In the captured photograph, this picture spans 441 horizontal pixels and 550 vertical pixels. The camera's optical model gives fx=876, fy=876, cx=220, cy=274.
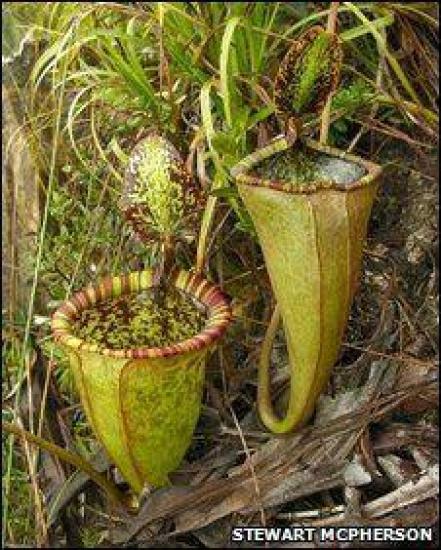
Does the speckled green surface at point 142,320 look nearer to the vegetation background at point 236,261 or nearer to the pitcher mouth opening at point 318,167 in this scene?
the vegetation background at point 236,261

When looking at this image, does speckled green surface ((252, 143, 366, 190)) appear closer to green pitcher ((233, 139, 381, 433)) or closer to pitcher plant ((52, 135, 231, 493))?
green pitcher ((233, 139, 381, 433))

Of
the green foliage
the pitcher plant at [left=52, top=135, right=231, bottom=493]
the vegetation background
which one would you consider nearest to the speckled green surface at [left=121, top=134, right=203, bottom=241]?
the pitcher plant at [left=52, top=135, right=231, bottom=493]

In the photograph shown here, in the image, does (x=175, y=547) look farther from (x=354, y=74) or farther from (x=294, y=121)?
(x=354, y=74)

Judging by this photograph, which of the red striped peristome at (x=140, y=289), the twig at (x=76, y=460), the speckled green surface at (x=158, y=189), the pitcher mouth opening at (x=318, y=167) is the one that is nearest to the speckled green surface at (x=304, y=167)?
the pitcher mouth opening at (x=318, y=167)

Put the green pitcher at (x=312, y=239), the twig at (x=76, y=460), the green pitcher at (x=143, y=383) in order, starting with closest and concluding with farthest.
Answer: the green pitcher at (x=312, y=239) → the green pitcher at (x=143, y=383) → the twig at (x=76, y=460)

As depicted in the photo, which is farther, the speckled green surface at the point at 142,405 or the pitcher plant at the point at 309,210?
the speckled green surface at the point at 142,405

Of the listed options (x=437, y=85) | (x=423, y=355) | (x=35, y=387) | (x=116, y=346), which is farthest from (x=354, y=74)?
(x=35, y=387)
